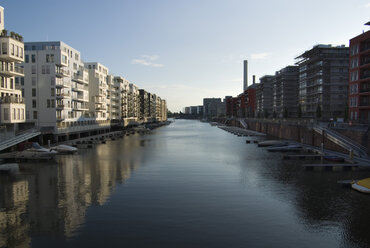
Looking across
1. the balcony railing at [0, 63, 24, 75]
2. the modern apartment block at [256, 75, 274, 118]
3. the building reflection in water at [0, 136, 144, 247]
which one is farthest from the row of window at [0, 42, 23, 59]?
the modern apartment block at [256, 75, 274, 118]

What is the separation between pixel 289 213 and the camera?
77.0 ft

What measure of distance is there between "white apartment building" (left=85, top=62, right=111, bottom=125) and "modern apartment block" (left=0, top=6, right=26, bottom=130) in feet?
162

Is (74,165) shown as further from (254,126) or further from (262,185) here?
(254,126)

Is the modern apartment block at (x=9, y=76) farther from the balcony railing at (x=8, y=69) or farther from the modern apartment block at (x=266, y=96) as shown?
the modern apartment block at (x=266, y=96)

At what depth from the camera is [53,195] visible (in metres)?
28.6

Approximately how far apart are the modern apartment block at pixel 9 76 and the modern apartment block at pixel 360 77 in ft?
230

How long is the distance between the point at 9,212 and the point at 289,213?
2347 centimetres

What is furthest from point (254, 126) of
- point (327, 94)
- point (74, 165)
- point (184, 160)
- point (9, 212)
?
point (9, 212)

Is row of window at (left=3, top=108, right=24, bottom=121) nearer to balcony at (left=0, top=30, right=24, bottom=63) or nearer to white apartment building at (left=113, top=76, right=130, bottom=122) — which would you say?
balcony at (left=0, top=30, right=24, bottom=63)

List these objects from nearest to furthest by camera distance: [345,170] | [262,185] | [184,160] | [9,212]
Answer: [9,212] → [262,185] → [345,170] → [184,160]

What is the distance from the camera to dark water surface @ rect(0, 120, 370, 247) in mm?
18797

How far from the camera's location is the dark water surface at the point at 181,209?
61.7 feet

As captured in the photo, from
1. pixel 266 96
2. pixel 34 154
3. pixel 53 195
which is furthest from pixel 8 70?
pixel 266 96

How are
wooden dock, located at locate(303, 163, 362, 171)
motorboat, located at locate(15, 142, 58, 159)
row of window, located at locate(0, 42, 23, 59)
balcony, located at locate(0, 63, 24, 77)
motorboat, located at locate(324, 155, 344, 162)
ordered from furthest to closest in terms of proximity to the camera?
balcony, located at locate(0, 63, 24, 77)
motorboat, located at locate(15, 142, 58, 159)
row of window, located at locate(0, 42, 23, 59)
motorboat, located at locate(324, 155, 344, 162)
wooden dock, located at locate(303, 163, 362, 171)
